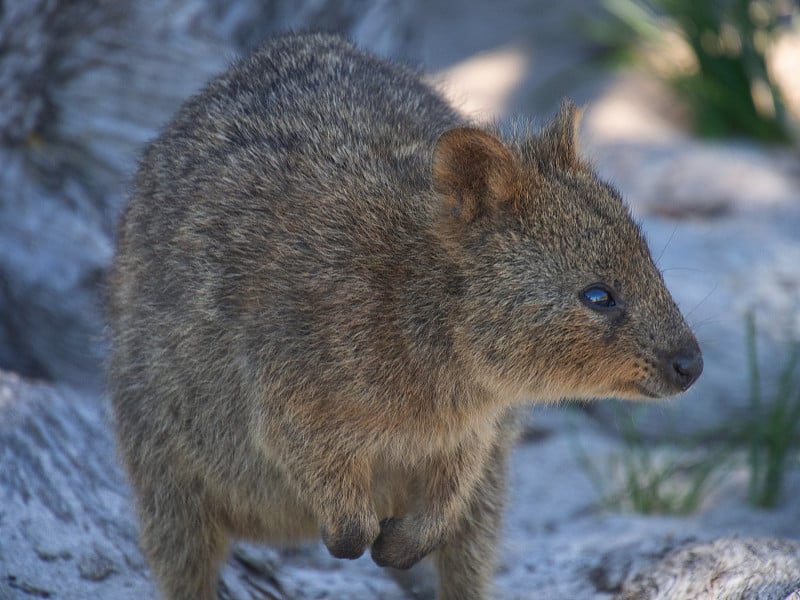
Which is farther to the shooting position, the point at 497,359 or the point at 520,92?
the point at 520,92

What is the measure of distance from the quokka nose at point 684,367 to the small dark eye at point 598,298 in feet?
0.89

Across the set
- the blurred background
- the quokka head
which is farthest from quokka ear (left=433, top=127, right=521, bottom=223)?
the blurred background

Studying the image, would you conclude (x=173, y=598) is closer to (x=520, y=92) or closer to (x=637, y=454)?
(x=637, y=454)

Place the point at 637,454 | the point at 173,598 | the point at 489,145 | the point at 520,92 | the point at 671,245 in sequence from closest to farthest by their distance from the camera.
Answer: the point at 489,145, the point at 173,598, the point at 637,454, the point at 671,245, the point at 520,92

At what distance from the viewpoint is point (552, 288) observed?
143 inches

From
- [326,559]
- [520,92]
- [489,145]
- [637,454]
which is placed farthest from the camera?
[520,92]

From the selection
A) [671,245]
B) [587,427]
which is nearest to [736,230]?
[671,245]

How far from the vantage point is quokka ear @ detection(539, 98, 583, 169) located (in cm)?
389

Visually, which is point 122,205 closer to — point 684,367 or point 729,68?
point 684,367

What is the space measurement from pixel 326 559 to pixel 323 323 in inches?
77.5

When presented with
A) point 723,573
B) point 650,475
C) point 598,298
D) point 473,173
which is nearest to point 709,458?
point 650,475

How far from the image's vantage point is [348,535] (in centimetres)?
388

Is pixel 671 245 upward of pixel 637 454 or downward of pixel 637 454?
upward

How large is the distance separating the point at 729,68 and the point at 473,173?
648 cm
